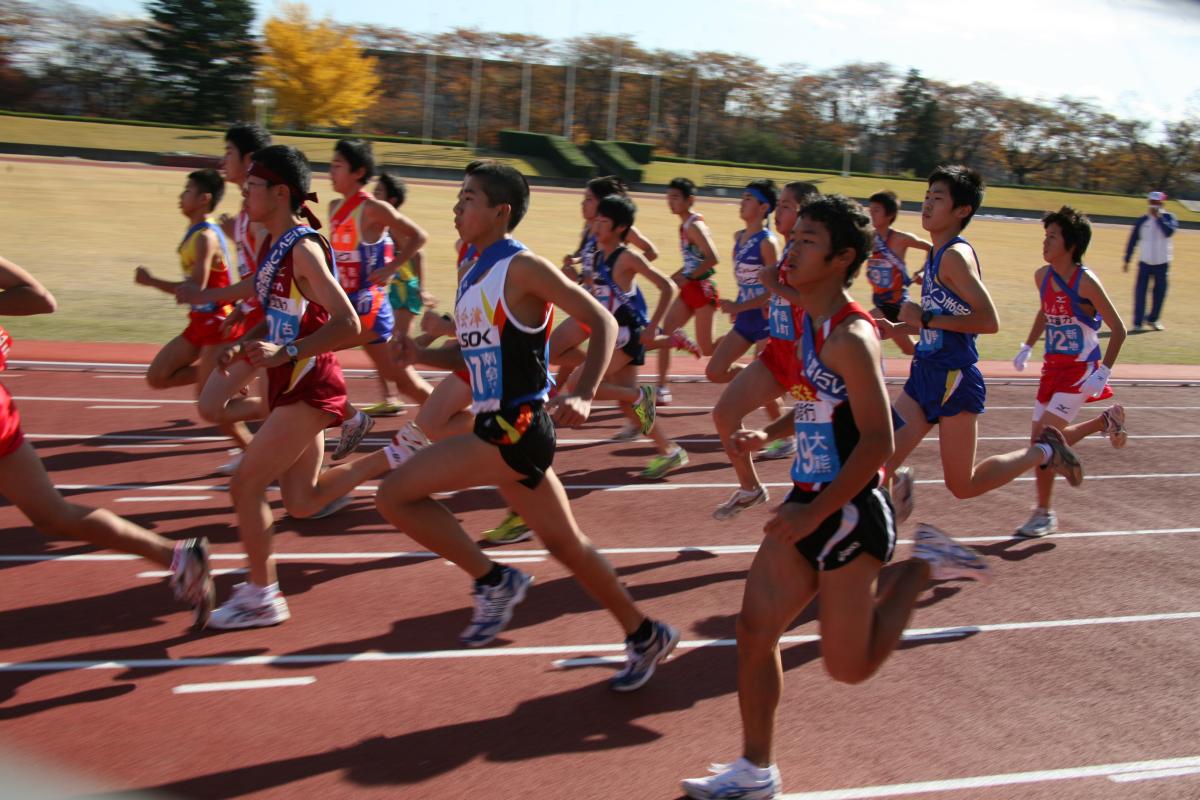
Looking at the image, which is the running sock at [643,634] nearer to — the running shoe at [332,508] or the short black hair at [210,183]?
the running shoe at [332,508]

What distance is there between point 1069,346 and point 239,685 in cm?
554

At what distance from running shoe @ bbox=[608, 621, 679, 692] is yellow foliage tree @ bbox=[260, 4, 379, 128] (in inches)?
2727

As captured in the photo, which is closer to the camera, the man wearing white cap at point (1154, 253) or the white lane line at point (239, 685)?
the white lane line at point (239, 685)

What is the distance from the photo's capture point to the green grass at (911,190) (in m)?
56.6

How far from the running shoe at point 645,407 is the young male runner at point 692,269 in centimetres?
174

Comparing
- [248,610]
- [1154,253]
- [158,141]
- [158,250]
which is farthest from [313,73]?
[248,610]

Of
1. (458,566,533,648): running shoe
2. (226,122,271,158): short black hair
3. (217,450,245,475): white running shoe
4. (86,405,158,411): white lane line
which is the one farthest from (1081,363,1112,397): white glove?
(86,405,158,411): white lane line

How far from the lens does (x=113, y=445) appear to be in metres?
8.58

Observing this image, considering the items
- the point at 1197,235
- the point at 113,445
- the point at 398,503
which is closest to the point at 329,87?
the point at 1197,235

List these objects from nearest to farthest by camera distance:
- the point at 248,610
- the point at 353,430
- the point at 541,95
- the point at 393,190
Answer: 1. the point at 248,610
2. the point at 353,430
3. the point at 393,190
4. the point at 541,95

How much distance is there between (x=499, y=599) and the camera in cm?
484

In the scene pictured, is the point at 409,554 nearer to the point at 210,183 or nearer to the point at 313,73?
the point at 210,183

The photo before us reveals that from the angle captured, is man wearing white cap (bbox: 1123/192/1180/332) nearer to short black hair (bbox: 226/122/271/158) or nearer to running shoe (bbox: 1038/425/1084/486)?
running shoe (bbox: 1038/425/1084/486)

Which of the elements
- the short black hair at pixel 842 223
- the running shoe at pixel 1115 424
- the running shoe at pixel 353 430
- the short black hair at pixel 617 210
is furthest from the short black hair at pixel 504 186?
the running shoe at pixel 1115 424
